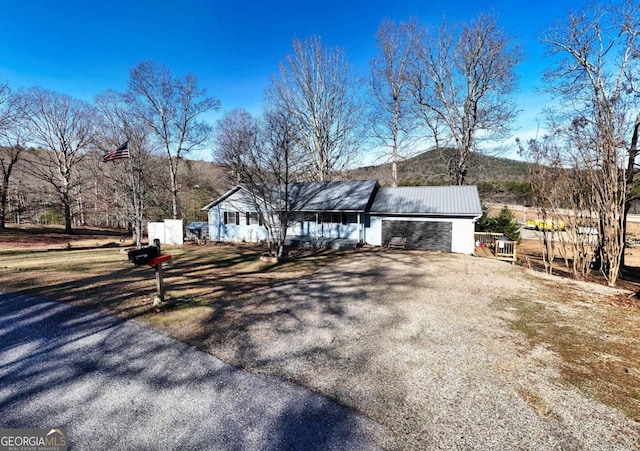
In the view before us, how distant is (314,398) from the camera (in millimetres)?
2975

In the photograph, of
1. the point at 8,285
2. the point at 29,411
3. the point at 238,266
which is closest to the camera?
the point at 29,411

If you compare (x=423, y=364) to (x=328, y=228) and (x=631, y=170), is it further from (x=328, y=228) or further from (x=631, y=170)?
(x=631, y=170)

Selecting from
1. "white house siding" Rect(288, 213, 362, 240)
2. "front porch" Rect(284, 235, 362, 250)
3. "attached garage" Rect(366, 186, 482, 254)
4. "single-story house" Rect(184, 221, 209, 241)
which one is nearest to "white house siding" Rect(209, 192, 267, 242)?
"single-story house" Rect(184, 221, 209, 241)

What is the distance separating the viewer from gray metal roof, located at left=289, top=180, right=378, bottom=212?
15.9 meters

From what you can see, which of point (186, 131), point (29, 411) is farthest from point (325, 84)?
point (29, 411)

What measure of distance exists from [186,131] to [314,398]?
25.6m

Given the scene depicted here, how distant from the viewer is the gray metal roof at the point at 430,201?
47.1ft

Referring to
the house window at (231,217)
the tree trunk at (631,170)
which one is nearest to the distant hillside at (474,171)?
the tree trunk at (631,170)

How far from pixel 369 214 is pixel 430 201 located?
358cm

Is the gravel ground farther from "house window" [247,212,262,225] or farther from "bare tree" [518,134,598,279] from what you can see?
"house window" [247,212,262,225]

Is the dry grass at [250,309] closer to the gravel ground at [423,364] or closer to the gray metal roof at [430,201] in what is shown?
the gravel ground at [423,364]

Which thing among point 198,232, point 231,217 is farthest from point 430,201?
point 198,232

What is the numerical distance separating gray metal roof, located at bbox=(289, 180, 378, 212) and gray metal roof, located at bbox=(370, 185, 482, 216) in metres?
0.94

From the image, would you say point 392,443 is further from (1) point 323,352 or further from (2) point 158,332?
(2) point 158,332
